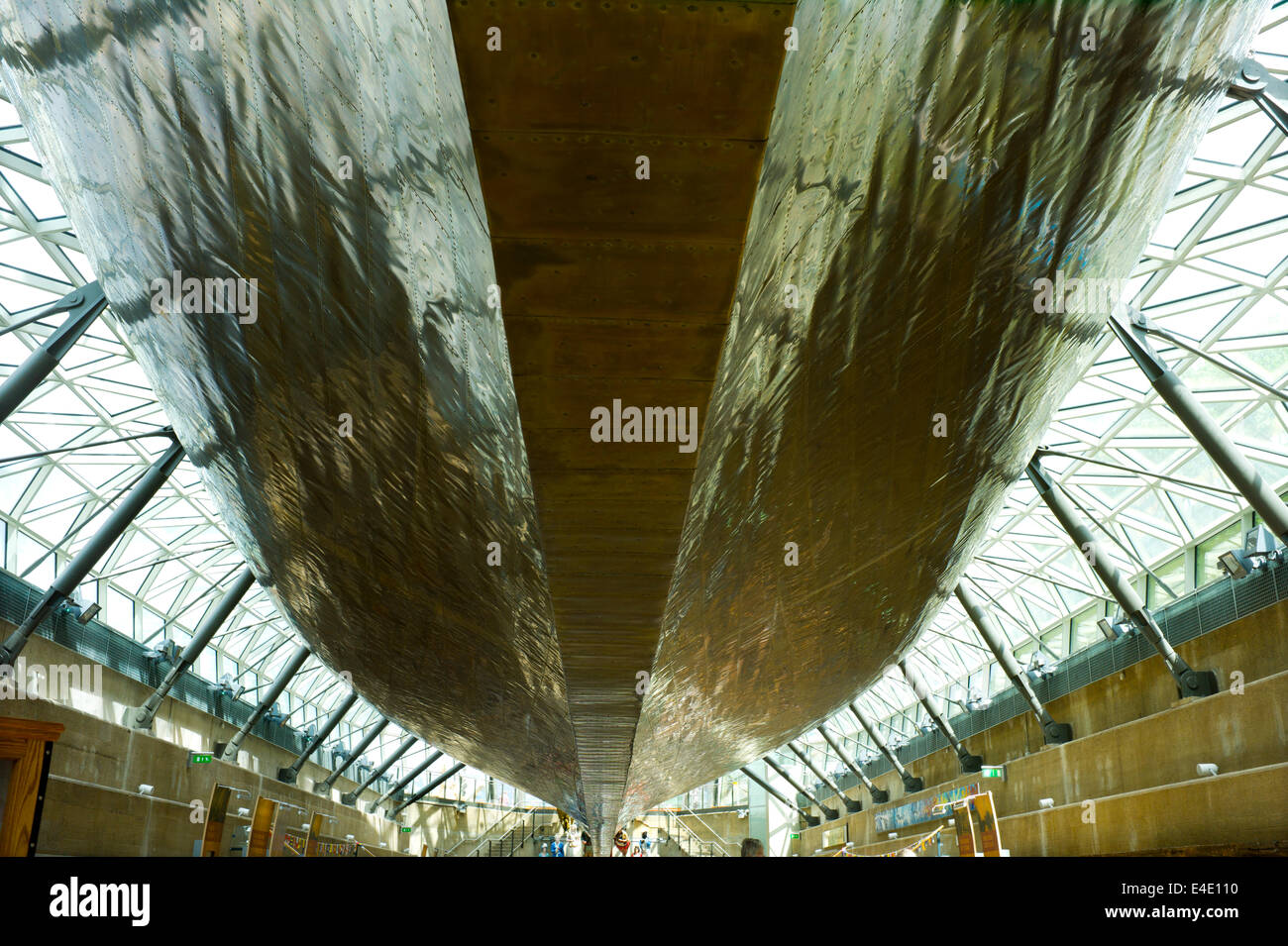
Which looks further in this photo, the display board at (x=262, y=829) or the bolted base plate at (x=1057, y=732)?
the bolted base plate at (x=1057, y=732)

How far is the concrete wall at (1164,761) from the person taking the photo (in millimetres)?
17297

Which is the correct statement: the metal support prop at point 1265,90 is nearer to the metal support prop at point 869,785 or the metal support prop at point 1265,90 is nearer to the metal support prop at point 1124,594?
the metal support prop at point 1124,594

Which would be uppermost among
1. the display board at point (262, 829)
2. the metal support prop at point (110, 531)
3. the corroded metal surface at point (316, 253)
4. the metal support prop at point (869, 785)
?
the metal support prop at point (110, 531)

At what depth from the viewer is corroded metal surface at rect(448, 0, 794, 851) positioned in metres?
3.04

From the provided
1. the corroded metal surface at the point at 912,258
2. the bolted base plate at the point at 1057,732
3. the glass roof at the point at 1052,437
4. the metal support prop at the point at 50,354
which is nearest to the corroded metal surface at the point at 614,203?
the corroded metal surface at the point at 912,258

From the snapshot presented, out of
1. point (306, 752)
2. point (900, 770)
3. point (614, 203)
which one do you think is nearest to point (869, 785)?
point (900, 770)

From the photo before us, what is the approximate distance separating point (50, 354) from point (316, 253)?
11.9m

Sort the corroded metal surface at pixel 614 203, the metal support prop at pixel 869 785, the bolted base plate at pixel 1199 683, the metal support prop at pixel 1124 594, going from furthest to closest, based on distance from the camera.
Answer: the metal support prop at pixel 869 785, the metal support prop at pixel 1124 594, the bolted base plate at pixel 1199 683, the corroded metal surface at pixel 614 203

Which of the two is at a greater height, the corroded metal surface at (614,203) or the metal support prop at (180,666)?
the metal support prop at (180,666)

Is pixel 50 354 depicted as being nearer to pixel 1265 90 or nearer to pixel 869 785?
pixel 1265 90

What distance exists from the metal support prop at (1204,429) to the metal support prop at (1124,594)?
3733mm

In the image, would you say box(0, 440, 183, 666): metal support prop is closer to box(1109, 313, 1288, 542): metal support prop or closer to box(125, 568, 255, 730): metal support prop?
box(125, 568, 255, 730): metal support prop
